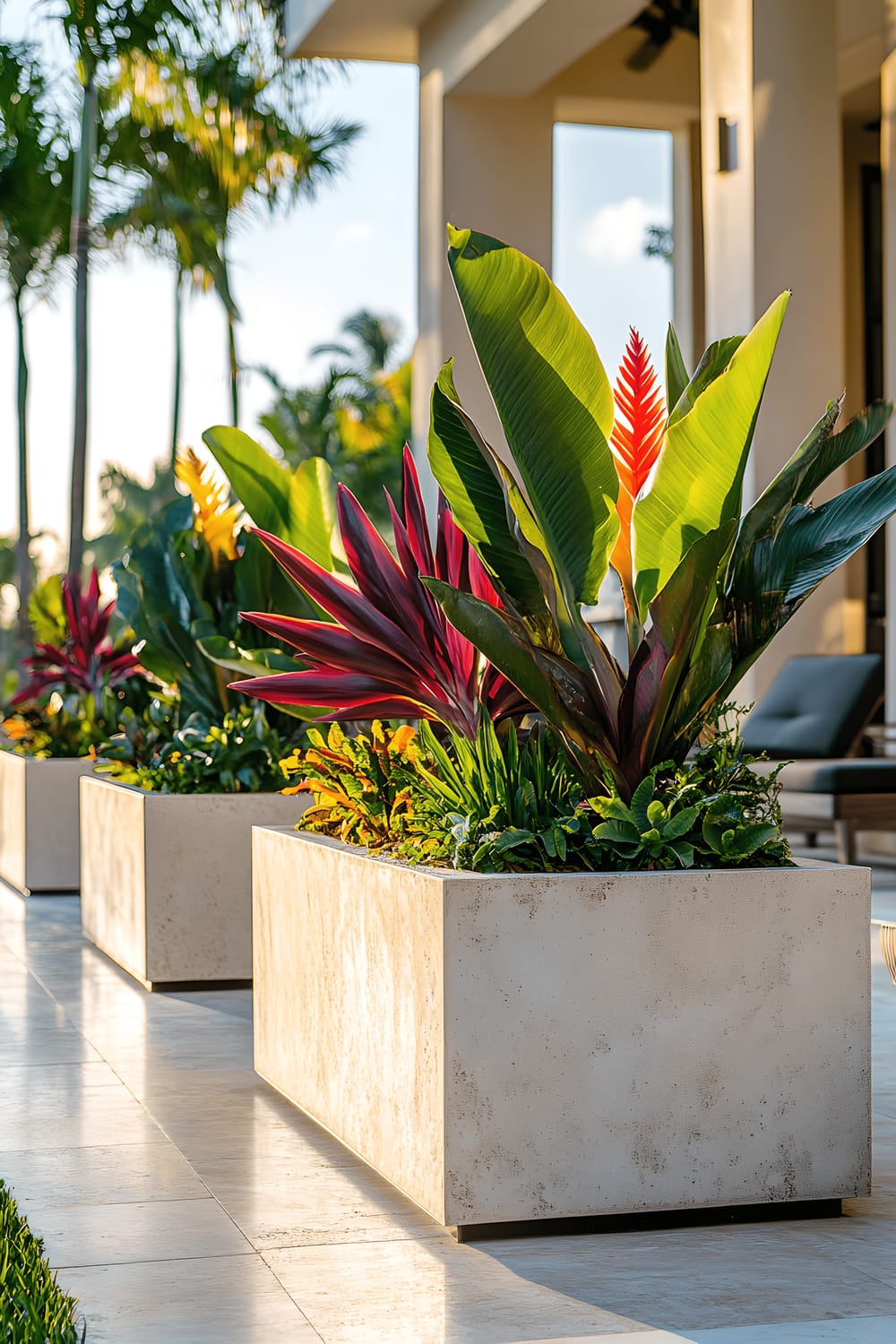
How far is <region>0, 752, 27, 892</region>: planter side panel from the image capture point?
9.06 m

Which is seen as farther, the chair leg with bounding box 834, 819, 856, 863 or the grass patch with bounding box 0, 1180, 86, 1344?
the chair leg with bounding box 834, 819, 856, 863

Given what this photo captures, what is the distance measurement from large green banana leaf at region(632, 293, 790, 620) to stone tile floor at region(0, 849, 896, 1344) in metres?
1.29

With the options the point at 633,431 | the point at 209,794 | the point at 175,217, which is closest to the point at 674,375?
the point at 633,431

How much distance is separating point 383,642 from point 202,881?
2.49 metres

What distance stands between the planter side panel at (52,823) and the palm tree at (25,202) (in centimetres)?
907

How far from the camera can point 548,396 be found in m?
3.22

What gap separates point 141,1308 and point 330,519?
119 inches

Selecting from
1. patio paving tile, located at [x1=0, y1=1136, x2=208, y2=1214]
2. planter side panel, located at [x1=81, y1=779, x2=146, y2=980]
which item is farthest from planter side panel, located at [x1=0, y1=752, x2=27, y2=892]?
patio paving tile, located at [x1=0, y1=1136, x2=208, y2=1214]

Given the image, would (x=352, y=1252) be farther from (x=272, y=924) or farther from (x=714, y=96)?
(x=714, y=96)

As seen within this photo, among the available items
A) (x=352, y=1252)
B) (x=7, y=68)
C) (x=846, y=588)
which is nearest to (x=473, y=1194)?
(x=352, y=1252)

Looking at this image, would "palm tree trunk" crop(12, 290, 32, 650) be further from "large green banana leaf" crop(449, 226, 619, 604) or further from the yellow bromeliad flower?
"large green banana leaf" crop(449, 226, 619, 604)

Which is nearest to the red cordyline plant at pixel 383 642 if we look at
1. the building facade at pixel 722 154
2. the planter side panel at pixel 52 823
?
the planter side panel at pixel 52 823

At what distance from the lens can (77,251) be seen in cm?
1662

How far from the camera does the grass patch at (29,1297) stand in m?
2.31
